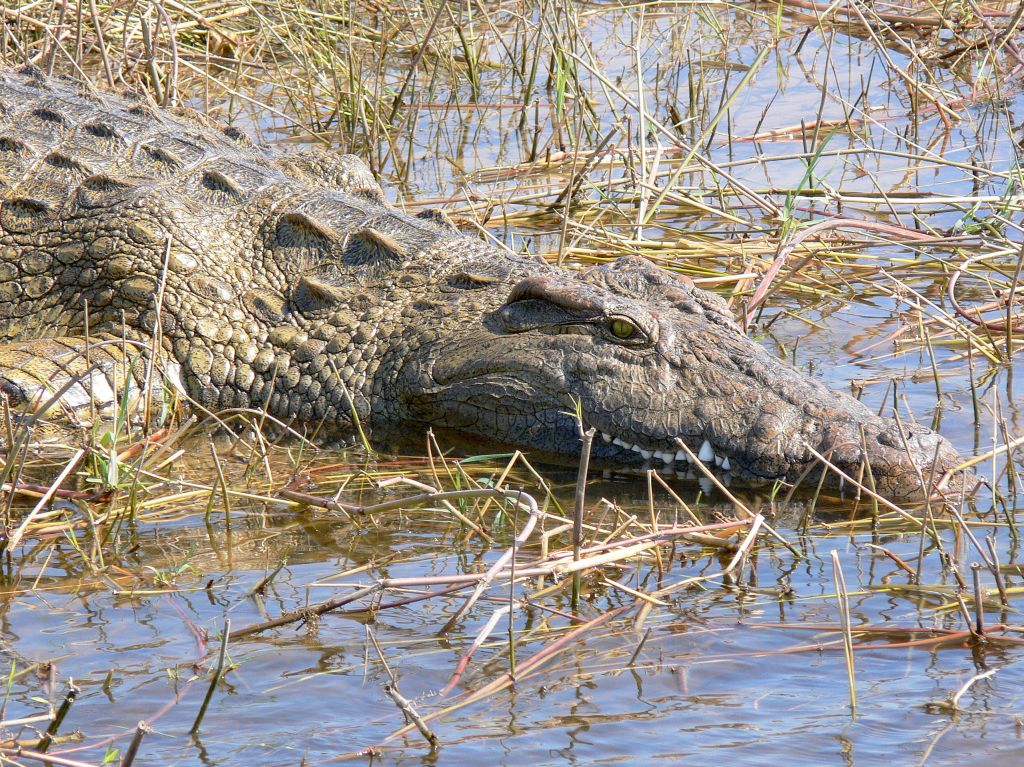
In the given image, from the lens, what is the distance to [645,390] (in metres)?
5.16

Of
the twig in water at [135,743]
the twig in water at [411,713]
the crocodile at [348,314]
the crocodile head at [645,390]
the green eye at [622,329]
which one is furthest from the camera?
the green eye at [622,329]

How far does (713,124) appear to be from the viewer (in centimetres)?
777

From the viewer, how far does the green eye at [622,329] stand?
528cm

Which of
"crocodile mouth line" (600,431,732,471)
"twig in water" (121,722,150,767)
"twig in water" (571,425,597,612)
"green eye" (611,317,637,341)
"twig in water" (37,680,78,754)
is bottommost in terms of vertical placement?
"twig in water" (37,680,78,754)

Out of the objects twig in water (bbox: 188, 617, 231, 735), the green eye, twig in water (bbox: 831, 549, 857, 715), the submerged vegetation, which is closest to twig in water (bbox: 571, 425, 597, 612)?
the submerged vegetation

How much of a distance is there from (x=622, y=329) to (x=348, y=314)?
1.32m

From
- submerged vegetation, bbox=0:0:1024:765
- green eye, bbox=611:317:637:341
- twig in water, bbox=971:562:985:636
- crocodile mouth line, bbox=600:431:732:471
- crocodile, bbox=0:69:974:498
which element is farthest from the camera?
green eye, bbox=611:317:637:341

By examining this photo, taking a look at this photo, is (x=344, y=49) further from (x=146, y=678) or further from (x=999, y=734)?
(x=999, y=734)

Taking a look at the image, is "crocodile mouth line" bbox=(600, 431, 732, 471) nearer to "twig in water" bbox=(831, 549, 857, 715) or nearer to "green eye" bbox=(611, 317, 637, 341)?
"green eye" bbox=(611, 317, 637, 341)

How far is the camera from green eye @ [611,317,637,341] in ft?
17.3

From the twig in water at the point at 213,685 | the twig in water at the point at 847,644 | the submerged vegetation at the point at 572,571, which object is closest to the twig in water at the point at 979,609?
the submerged vegetation at the point at 572,571

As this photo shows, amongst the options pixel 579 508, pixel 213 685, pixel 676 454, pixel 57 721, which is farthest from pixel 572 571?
pixel 676 454

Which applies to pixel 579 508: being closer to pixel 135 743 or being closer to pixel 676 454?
pixel 135 743

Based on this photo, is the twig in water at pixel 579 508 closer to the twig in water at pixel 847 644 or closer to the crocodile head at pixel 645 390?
the twig in water at pixel 847 644
